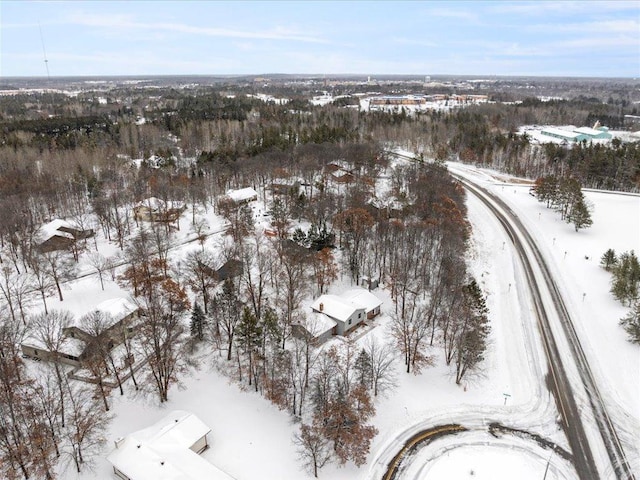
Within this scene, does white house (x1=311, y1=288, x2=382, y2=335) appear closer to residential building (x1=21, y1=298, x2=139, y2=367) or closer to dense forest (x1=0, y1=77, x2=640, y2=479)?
dense forest (x1=0, y1=77, x2=640, y2=479)

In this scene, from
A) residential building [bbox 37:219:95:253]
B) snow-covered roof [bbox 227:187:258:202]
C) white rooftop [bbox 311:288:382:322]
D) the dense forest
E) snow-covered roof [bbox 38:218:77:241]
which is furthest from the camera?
snow-covered roof [bbox 227:187:258:202]

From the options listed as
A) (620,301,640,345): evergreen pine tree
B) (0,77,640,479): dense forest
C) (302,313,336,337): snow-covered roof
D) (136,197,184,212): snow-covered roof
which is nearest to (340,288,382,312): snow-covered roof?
(0,77,640,479): dense forest

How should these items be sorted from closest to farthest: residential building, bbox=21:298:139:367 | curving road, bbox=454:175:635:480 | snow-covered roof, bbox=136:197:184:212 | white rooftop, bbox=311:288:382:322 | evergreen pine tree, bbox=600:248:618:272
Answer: curving road, bbox=454:175:635:480
residential building, bbox=21:298:139:367
white rooftop, bbox=311:288:382:322
evergreen pine tree, bbox=600:248:618:272
snow-covered roof, bbox=136:197:184:212

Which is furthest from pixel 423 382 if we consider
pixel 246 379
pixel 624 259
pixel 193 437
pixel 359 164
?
pixel 359 164

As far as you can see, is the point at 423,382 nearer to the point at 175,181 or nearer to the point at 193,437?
the point at 193,437

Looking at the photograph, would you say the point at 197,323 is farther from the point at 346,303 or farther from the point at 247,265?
the point at 346,303

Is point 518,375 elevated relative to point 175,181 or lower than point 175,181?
lower

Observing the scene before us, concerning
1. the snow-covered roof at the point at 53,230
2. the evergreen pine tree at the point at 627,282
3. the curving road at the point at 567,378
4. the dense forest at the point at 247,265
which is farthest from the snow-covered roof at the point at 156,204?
the evergreen pine tree at the point at 627,282

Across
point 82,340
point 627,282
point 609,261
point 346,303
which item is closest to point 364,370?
point 346,303
